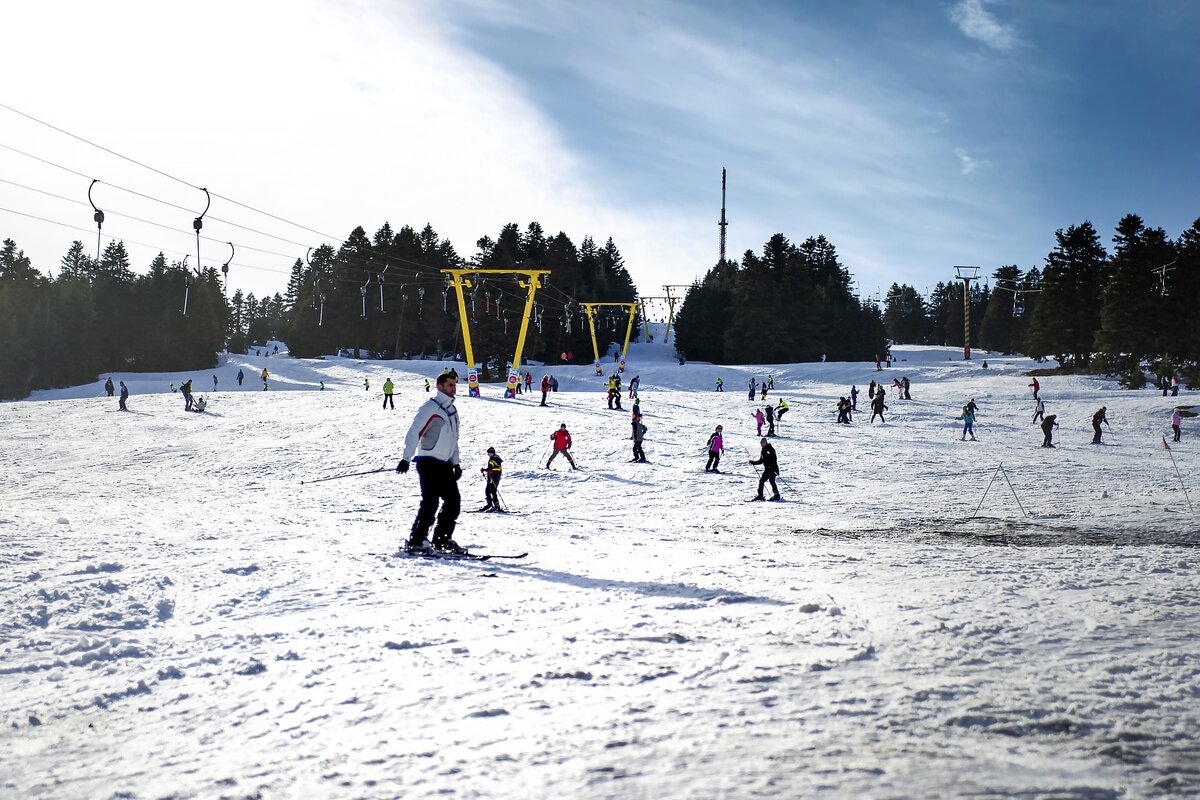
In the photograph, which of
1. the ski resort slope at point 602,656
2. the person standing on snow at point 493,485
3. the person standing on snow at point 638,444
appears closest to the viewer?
the ski resort slope at point 602,656

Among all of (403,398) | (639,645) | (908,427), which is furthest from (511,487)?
(403,398)

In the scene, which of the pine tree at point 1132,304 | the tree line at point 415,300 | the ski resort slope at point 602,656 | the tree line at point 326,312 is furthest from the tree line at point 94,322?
the pine tree at point 1132,304

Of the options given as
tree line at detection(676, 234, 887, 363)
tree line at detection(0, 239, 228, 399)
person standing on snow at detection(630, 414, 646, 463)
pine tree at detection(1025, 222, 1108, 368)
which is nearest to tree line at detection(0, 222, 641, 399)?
tree line at detection(0, 239, 228, 399)

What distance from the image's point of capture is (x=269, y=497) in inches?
628

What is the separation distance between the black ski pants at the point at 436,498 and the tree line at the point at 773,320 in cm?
7256

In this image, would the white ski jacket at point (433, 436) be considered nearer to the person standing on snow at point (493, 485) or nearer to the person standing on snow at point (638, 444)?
the person standing on snow at point (493, 485)

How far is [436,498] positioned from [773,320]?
77.6m

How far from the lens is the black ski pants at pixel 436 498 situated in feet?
25.6

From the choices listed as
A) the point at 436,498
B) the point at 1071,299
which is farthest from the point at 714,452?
the point at 1071,299

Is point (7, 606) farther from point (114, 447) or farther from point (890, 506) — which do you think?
point (114, 447)

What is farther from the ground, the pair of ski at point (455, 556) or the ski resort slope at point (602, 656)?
the ski resort slope at point (602, 656)

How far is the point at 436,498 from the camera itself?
798cm

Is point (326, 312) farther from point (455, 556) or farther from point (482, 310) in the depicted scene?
point (455, 556)

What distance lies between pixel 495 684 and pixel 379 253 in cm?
9516
